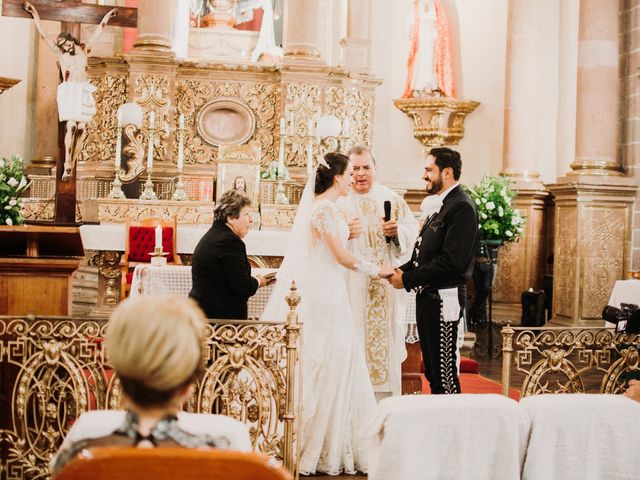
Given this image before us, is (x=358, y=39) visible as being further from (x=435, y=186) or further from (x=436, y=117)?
(x=435, y=186)

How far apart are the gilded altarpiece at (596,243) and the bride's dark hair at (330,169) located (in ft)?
22.9

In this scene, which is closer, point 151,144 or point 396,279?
point 396,279

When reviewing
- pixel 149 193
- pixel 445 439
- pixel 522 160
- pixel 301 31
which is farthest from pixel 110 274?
pixel 445 439

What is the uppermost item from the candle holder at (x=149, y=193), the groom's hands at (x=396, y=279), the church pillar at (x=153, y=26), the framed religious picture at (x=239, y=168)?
the church pillar at (x=153, y=26)

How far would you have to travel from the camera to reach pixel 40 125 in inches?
542

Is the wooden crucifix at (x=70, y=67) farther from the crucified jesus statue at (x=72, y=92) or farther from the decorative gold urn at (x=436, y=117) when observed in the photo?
the decorative gold urn at (x=436, y=117)

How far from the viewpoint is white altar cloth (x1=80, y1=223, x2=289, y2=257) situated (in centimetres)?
1059

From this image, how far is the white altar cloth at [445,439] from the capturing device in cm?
362

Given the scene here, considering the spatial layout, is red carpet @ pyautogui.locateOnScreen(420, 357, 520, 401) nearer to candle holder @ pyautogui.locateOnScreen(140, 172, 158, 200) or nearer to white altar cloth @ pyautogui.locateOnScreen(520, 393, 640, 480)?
white altar cloth @ pyautogui.locateOnScreen(520, 393, 640, 480)

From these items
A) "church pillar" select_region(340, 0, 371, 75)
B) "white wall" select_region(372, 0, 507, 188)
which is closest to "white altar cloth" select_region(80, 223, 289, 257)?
"church pillar" select_region(340, 0, 371, 75)

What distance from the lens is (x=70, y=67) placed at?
9.68 meters

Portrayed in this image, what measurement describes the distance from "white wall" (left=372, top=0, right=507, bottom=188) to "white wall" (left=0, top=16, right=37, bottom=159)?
508 cm

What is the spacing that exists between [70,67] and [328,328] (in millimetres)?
5189

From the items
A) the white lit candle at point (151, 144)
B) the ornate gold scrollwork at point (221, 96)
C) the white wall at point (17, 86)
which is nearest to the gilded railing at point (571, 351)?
the white lit candle at point (151, 144)
